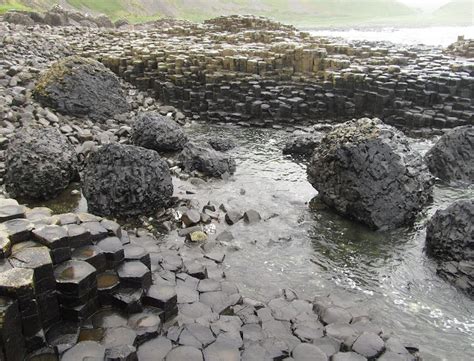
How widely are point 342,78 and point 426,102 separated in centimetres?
282

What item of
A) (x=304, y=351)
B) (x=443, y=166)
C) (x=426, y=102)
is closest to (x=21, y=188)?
(x=304, y=351)

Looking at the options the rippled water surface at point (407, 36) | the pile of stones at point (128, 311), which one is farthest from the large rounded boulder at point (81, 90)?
the rippled water surface at point (407, 36)

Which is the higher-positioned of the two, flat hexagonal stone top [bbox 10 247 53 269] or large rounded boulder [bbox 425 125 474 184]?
flat hexagonal stone top [bbox 10 247 53 269]

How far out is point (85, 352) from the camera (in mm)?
3846

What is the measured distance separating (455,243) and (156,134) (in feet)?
23.9

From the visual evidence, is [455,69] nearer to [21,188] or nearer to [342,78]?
[342,78]

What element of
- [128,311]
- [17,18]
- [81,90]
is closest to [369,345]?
[128,311]

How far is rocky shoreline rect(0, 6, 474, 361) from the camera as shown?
423 cm

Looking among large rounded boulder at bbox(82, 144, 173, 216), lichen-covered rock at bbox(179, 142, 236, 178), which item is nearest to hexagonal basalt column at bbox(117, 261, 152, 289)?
large rounded boulder at bbox(82, 144, 173, 216)

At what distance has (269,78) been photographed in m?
15.2

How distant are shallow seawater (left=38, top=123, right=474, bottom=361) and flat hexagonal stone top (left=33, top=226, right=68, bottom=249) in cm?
267

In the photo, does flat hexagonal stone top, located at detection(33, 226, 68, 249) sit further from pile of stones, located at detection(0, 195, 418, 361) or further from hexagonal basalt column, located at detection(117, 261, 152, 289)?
hexagonal basalt column, located at detection(117, 261, 152, 289)

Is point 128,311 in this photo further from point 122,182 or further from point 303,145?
point 303,145

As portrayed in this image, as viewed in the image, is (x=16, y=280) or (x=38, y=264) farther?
(x=38, y=264)
